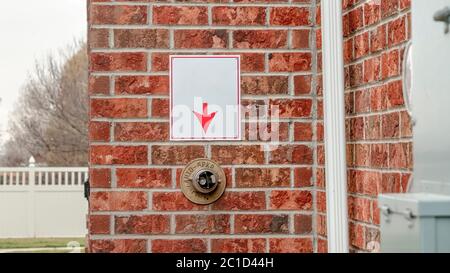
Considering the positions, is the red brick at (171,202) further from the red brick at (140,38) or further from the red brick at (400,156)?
the red brick at (400,156)

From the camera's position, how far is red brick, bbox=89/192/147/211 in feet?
8.11

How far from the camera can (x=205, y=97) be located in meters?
2.51

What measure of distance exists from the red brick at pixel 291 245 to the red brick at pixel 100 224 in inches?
20.3

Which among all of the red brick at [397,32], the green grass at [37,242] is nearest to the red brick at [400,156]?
the red brick at [397,32]

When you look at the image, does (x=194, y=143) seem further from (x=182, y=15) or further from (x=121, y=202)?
(x=182, y=15)

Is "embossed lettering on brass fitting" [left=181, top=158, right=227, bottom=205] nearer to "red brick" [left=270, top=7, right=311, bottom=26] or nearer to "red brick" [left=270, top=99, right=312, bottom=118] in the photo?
"red brick" [left=270, top=99, right=312, bottom=118]

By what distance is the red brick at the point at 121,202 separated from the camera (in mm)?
2471

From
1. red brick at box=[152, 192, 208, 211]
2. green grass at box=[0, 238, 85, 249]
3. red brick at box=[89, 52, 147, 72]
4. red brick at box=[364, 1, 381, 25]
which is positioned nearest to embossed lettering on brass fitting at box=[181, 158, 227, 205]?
red brick at box=[152, 192, 208, 211]

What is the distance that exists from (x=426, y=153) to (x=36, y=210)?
12.2 meters

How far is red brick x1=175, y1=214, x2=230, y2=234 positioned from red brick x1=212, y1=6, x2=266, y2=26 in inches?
24.3

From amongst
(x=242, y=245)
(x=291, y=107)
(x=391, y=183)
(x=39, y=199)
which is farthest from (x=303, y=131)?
(x=39, y=199)

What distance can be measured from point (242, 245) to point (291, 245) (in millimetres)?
157

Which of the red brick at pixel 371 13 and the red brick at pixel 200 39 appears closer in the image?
the red brick at pixel 371 13
